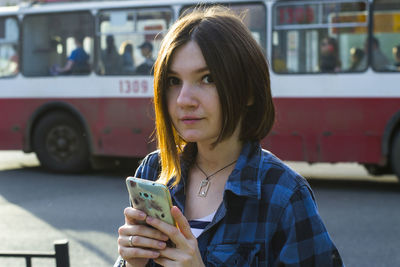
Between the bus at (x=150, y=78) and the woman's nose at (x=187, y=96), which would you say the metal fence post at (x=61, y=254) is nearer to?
the woman's nose at (x=187, y=96)

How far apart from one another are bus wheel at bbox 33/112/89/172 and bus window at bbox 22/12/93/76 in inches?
32.8

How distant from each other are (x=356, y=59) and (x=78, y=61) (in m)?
4.57

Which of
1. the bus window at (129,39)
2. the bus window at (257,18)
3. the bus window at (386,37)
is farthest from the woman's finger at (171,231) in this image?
the bus window at (129,39)

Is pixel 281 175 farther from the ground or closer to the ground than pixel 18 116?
farther from the ground

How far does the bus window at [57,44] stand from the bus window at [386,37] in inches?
182

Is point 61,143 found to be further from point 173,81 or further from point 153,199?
point 153,199

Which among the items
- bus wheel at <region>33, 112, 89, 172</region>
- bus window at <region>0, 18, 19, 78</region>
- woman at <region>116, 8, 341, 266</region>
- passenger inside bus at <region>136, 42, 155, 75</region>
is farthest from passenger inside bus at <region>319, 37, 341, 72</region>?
woman at <region>116, 8, 341, 266</region>

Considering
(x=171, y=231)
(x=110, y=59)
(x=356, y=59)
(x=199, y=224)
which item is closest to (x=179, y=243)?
(x=171, y=231)

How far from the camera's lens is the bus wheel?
10859mm

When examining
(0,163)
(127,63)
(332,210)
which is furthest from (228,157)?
(0,163)

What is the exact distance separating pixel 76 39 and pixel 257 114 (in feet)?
31.4

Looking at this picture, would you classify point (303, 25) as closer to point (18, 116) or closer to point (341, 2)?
point (341, 2)

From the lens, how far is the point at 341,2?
30.6ft

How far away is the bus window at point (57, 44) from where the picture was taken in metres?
10.9
